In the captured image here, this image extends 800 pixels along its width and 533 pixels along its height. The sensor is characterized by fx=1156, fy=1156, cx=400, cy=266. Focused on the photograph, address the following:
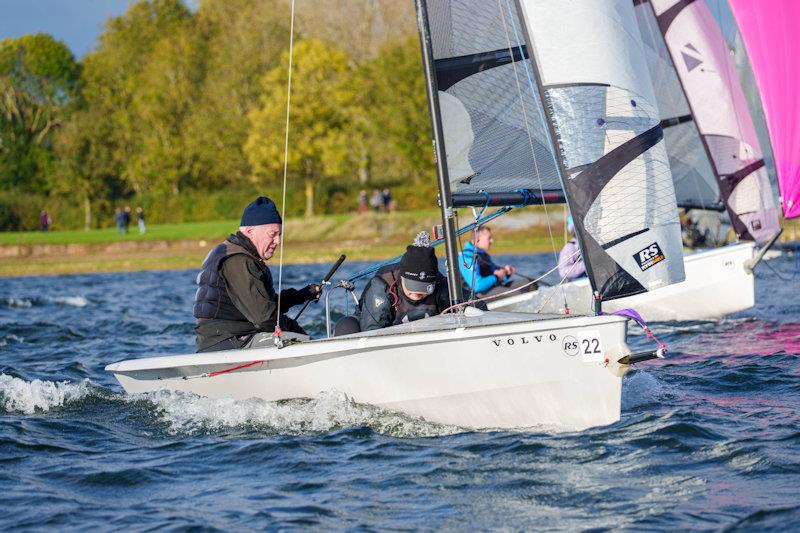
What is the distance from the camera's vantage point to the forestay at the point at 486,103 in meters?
9.84

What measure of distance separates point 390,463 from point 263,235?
8.20 feet

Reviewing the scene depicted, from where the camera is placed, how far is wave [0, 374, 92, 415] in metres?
9.98

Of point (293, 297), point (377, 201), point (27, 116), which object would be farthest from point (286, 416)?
point (27, 116)

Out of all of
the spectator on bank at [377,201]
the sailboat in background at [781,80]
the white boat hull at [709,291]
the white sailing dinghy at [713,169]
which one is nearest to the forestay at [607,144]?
the white sailing dinghy at [713,169]

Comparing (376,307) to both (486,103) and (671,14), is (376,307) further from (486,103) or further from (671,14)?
(671,14)

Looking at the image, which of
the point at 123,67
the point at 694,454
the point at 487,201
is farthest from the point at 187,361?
the point at 123,67

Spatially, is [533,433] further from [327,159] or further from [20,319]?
[327,159]

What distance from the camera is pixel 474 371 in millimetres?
8242

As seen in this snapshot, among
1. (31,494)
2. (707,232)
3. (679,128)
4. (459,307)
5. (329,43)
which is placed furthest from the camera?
(329,43)

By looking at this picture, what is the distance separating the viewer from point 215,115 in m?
57.1

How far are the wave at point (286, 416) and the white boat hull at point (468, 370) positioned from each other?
0.07m

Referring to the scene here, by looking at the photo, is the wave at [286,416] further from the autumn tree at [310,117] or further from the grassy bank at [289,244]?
the autumn tree at [310,117]

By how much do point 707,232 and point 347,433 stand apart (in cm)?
1604

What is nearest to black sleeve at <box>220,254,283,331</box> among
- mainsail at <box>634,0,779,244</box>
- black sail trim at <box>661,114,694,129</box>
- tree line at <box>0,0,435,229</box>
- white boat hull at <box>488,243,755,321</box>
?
white boat hull at <box>488,243,755,321</box>
